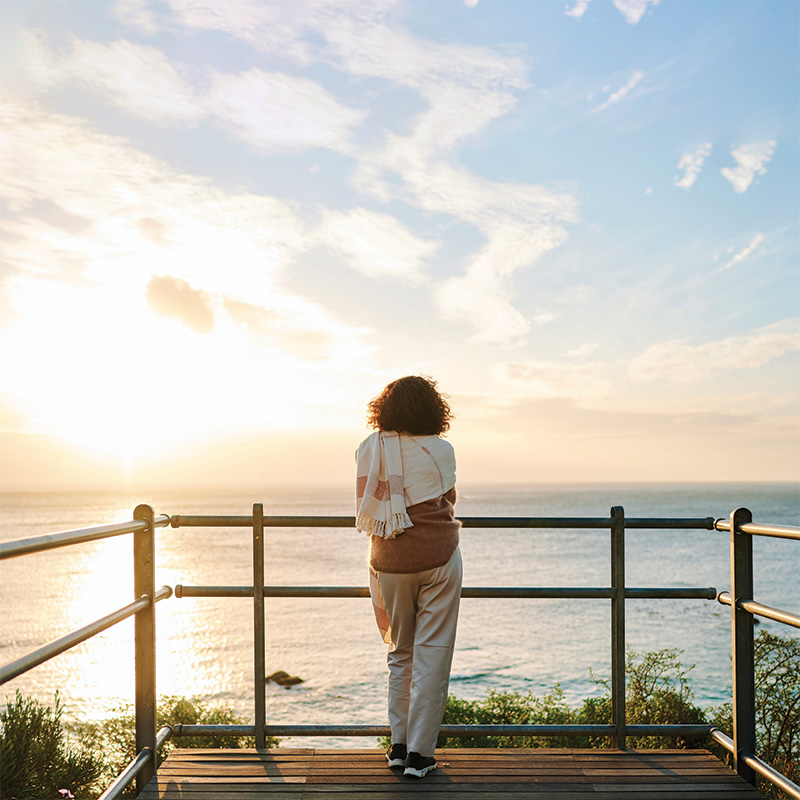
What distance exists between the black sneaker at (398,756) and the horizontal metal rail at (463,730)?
0.17 metres

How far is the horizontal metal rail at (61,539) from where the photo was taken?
1.96 metres

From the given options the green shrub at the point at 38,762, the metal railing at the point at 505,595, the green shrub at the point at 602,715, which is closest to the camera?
the metal railing at the point at 505,595

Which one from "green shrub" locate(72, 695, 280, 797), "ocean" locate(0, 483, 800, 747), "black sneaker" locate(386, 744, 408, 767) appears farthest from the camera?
"ocean" locate(0, 483, 800, 747)

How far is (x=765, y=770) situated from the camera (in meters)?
2.95

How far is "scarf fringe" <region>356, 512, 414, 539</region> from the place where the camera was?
3.26m

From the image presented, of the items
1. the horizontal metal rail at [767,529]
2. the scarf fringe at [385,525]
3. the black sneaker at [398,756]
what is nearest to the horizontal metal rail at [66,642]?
the scarf fringe at [385,525]

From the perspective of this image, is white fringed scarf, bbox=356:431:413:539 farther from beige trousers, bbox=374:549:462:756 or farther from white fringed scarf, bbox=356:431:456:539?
beige trousers, bbox=374:549:462:756

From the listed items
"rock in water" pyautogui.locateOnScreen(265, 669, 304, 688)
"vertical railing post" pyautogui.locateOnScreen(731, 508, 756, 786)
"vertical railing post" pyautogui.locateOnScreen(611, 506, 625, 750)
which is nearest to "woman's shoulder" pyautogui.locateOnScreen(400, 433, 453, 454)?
"vertical railing post" pyautogui.locateOnScreen(611, 506, 625, 750)

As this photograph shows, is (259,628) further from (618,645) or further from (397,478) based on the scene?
(618,645)

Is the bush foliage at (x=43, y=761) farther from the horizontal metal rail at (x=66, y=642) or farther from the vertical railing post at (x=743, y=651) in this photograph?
the vertical railing post at (x=743, y=651)

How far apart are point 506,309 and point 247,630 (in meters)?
27.6

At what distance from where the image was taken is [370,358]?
6075cm

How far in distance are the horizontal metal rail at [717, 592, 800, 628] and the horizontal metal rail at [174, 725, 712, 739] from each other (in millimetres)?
686

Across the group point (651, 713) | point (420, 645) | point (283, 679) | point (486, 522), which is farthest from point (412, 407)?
point (283, 679)
